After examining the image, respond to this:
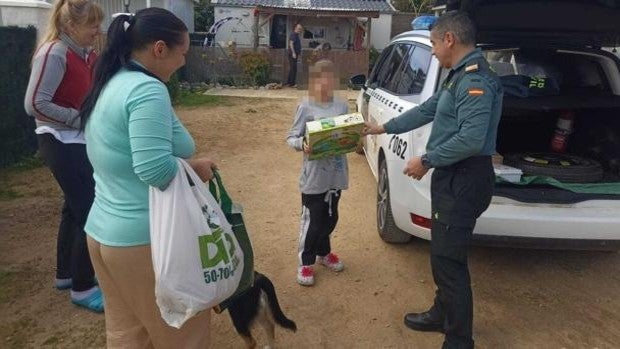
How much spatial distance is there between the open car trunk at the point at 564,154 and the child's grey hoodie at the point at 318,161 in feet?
3.40

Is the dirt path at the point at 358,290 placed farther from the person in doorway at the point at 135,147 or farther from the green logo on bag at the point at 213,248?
the green logo on bag at the point at 213,248

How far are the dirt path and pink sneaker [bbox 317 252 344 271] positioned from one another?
7 cm

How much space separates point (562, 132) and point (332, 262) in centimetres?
240

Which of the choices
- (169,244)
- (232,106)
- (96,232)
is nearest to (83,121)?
(96,232)

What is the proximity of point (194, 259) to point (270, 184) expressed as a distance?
13.5 feet

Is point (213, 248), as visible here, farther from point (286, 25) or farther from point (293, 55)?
point (286, 25)

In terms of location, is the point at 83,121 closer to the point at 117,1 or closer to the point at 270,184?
the point at 270,184

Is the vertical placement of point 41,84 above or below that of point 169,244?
above

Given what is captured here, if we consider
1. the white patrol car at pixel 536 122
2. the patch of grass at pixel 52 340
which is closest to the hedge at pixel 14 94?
the patch of grass at pixel 52 340

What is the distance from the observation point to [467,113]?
2.45m

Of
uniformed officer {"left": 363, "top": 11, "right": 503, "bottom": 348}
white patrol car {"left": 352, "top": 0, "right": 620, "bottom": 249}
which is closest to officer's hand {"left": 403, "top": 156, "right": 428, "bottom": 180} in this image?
uniformed officer {"left": 363, "top": 11, "right": 503, "bottom": 348}

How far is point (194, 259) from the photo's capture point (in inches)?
70.4

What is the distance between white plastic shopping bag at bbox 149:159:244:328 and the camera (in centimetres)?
175

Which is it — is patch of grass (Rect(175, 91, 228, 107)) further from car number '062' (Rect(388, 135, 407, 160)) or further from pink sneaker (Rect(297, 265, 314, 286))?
pink sneaker (Rect(297, 265, 314, 286))
